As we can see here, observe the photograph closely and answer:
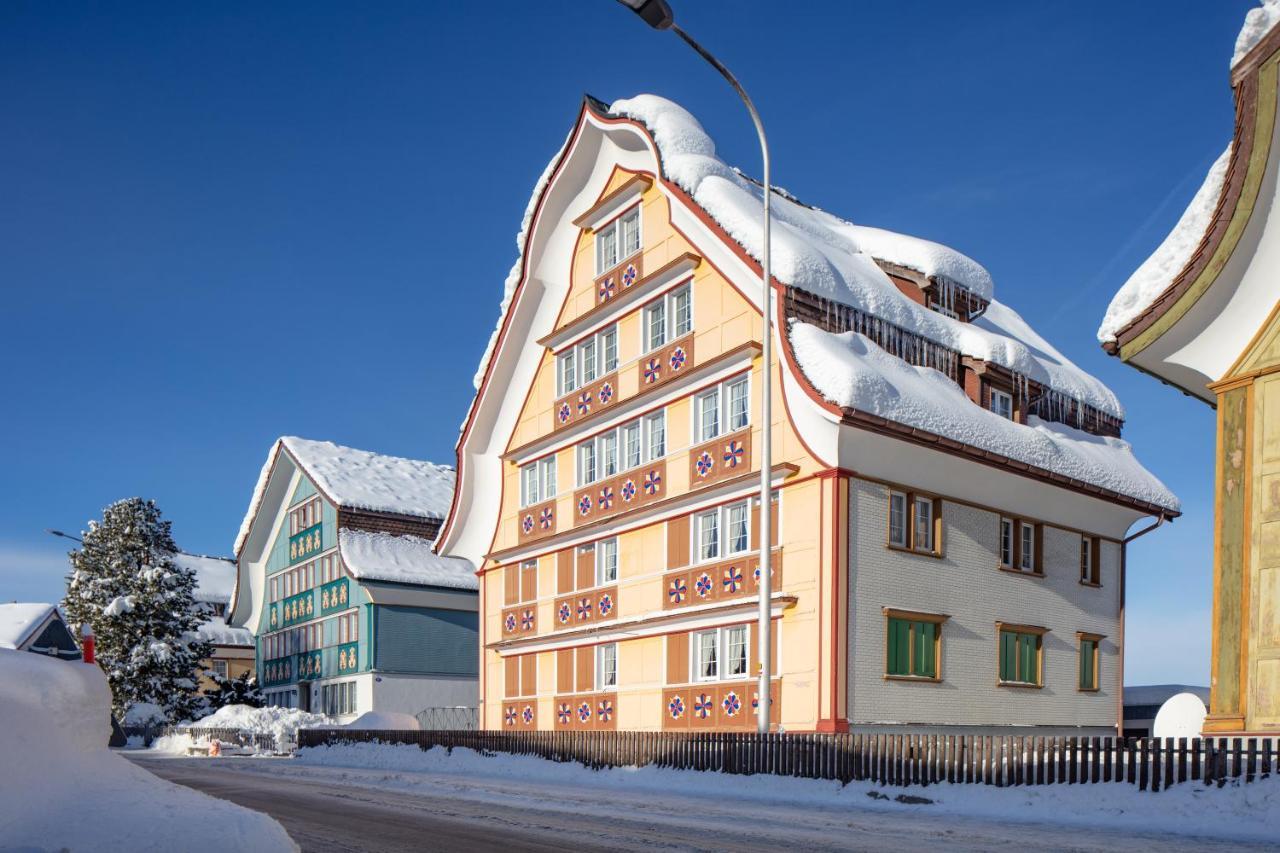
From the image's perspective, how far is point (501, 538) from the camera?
36.7 m

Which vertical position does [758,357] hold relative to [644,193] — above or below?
below

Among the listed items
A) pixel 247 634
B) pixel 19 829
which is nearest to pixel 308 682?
pixel 247 634

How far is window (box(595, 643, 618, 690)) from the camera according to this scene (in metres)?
30.9

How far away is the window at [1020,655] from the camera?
27.8m

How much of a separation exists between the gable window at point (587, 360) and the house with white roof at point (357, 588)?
16247 mm

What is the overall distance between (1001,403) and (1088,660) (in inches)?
264

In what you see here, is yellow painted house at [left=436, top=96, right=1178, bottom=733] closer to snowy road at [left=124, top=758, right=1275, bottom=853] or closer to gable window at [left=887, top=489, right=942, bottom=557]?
gable window at [left=887, top=489, right=942, bottom=557]

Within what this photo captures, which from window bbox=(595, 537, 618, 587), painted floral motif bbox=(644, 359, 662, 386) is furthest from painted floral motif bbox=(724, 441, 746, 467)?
window bbox=(595, 537, 618, 587)

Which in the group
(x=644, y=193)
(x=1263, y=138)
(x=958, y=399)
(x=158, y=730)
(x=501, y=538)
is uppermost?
(x=644, y=193)

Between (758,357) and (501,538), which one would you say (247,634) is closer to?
(501,538)

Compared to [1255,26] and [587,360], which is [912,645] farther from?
[1255,26]

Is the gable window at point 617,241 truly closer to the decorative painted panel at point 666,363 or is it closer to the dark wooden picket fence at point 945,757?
the decorative painted panel at point 666,363

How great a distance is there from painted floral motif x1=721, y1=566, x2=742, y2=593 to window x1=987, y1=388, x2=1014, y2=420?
7.58 metres

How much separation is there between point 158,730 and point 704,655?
31697 millimetres
